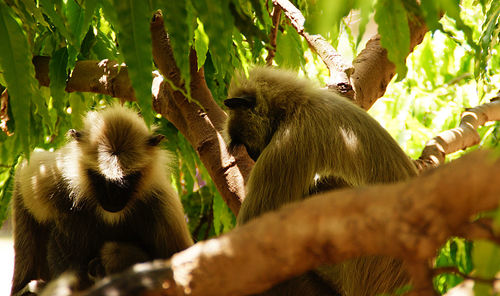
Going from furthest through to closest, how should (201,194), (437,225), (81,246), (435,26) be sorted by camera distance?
(201,194)
(81,246)
(435,26)
(437,225)

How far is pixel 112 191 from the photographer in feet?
10.5

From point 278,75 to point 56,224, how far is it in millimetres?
1688

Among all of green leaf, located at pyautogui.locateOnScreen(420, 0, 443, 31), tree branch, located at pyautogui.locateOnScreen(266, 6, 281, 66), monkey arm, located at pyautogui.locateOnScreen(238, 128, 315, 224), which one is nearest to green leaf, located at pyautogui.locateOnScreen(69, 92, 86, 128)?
tree branch, located at pyautogui.locateOnScreen(266, 6, 281, 66)

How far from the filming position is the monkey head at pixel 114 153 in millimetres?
3234

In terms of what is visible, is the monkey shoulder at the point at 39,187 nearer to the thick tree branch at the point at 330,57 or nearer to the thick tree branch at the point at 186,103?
the thick tree branch at the point at 186,103

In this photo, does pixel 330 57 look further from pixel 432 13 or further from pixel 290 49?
pixel 432 13

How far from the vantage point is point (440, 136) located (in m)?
4.13

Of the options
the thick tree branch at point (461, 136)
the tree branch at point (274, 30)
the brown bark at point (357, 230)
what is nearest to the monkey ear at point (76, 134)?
the tree branch at point (274, 30)

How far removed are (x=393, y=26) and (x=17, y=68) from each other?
118 centimetres

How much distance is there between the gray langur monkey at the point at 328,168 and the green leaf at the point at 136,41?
147 centimetres

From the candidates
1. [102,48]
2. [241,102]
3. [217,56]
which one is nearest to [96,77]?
[102,48]

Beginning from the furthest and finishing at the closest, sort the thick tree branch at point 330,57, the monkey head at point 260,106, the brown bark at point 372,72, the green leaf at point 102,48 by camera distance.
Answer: the brown bark at point 372,72, the green leaf at point 102,48, the thick tree branch at point 330,57, the monkey head at point 260,106

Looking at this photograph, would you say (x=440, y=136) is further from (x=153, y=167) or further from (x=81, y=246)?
(x=81, y=246)

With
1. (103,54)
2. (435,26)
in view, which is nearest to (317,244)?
(435,26)
